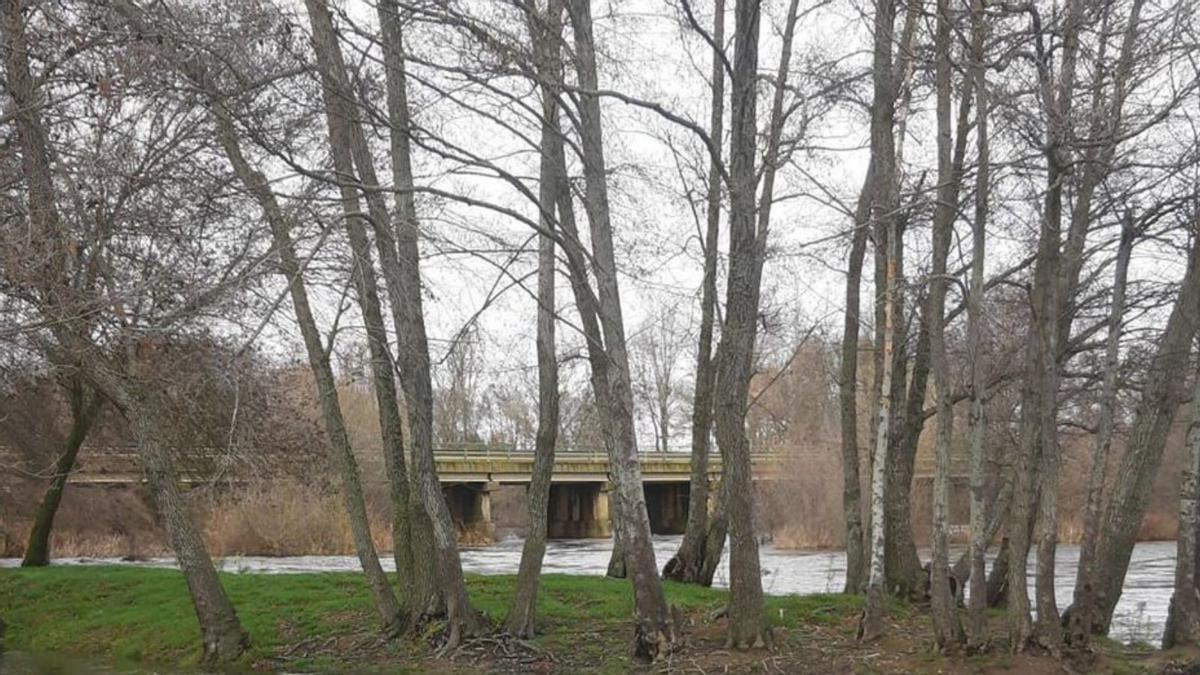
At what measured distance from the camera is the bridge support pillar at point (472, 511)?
143 ft

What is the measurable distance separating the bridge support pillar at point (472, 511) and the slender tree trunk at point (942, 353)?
30.3 m

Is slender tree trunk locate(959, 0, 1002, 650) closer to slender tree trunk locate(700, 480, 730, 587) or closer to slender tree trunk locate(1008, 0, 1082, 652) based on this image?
slender tree trunk locate(1008, 0, 1082, 652)

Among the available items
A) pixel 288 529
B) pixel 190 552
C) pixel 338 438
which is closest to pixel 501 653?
pixel 338 438

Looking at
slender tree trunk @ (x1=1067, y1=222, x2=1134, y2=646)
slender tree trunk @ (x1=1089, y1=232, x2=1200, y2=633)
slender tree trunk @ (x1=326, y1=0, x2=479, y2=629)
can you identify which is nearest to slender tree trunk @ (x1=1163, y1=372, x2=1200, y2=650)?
slender tree trunk @ (x1=1089, y1=232, x2=1200, y2=633)

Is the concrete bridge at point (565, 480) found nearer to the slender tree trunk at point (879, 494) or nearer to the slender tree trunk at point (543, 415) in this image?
the slender tree trunk at point (543, 415)

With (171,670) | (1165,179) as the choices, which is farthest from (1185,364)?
(171,670)

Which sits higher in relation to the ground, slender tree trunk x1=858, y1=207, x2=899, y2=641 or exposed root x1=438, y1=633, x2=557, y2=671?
slender tree trunk x1=858, y1=207, x2=899, y2=641

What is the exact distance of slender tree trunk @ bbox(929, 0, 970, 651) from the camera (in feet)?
A: 40.7

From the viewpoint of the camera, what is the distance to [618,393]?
42.2 feet

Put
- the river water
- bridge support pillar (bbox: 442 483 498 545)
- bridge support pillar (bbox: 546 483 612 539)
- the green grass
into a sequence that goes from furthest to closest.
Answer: bridge support pillar (bbox: 546 483 612 539) → bridge support pillar (bbox: 442 483 498 545) → the river water → the green grass

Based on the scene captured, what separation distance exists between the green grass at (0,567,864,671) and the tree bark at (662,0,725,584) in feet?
3.11

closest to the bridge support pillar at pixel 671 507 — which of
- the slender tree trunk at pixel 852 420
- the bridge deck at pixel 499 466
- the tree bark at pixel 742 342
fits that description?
the bridge deck at pixel 499 466

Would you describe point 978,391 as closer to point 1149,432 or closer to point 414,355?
point 1149,432

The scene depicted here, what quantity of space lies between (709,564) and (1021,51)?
952cm
